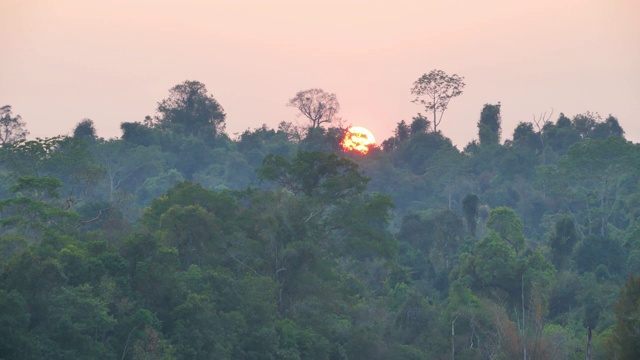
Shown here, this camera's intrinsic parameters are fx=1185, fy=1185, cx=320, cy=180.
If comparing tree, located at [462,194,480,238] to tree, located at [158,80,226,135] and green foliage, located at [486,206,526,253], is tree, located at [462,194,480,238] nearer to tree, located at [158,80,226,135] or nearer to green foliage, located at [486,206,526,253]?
green foliage, located at [486,206,526,253]

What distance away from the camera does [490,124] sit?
226 ft

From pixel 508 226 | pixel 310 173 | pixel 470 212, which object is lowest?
pixel 508 226

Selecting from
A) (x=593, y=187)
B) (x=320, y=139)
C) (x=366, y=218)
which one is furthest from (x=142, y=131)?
(x=366, y=218)

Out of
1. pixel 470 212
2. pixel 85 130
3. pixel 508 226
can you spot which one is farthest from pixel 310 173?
pixel 85 130

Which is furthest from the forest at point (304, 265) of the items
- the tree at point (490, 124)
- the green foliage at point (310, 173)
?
the tree at point (490, 124)

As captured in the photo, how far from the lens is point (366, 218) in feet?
125

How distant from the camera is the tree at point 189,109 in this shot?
68312 millimetres

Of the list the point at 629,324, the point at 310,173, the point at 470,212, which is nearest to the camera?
the point at 629,324

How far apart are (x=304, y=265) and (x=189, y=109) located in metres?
35.1

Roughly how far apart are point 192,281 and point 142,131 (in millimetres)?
34285

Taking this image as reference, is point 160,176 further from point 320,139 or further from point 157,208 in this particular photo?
point 157,208

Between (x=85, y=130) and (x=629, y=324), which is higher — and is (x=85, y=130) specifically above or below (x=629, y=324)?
above

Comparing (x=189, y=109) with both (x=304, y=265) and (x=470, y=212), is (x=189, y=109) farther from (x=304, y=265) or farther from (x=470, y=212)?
(x=304, y=265)

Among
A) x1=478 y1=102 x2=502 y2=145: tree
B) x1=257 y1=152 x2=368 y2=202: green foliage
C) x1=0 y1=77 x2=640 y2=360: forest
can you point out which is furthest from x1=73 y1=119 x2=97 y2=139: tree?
x1=257 y1=152 x2=368 y2=202: green foliage
